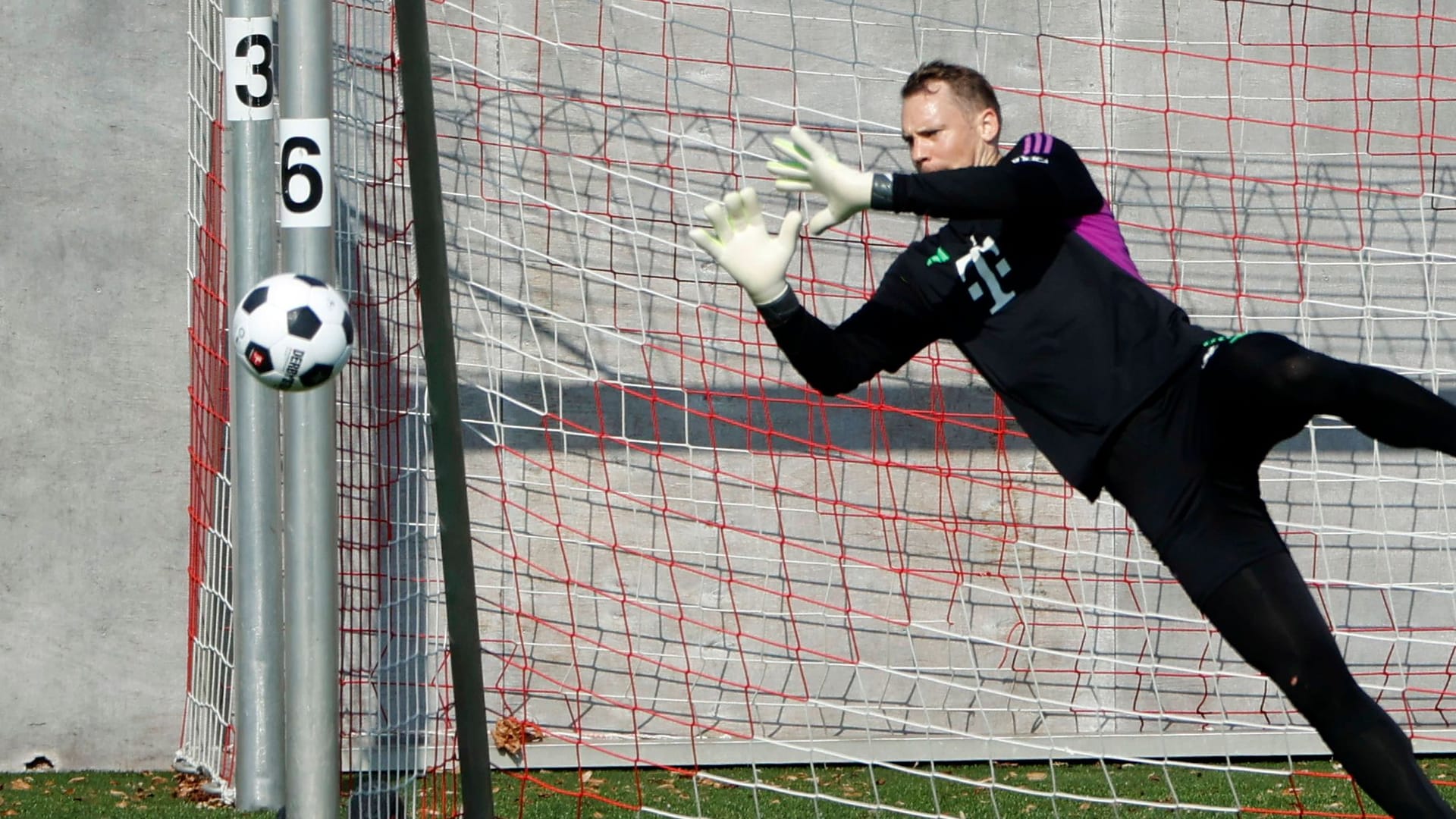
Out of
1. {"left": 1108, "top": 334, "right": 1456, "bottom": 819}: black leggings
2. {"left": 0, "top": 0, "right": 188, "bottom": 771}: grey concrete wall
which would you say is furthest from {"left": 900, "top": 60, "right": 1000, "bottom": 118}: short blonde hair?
{"left": 0, "top": 0, "right": 188, "bottom": 771}: grey concrete wall

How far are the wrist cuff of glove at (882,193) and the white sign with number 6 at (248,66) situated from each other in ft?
7.39

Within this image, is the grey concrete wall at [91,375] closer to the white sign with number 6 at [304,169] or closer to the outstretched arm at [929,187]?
the white sign with number 6 at [304,169]

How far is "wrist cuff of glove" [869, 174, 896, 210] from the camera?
2447mm

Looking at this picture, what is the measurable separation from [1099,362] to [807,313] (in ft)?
1.80

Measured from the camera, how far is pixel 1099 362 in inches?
103

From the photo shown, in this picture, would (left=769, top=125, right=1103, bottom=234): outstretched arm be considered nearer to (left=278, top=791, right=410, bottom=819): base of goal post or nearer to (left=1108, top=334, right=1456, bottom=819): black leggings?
(left=1108, top=334, right=1456, bottom=819): black leggings

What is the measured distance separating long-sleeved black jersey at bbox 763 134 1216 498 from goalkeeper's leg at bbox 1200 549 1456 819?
1.13 feet

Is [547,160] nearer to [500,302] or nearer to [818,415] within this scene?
[500,302]

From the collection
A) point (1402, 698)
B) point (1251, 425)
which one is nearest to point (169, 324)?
point (1251, 425)

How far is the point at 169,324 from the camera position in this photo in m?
5.18

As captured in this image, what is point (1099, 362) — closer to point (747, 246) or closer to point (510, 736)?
point (747, 246)

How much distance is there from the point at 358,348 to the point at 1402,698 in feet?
12.9

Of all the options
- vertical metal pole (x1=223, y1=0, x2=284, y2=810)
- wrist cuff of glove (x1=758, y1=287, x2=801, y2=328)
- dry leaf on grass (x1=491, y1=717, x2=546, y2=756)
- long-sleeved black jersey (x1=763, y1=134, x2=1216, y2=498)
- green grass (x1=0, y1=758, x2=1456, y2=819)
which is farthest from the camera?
dry leaf on grass (x1=491, y1=717, x2=546, y2=756)

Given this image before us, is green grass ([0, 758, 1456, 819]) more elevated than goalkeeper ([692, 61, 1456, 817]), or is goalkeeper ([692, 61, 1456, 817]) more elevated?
goalkeeper ([692, 61, 1456, 817])
